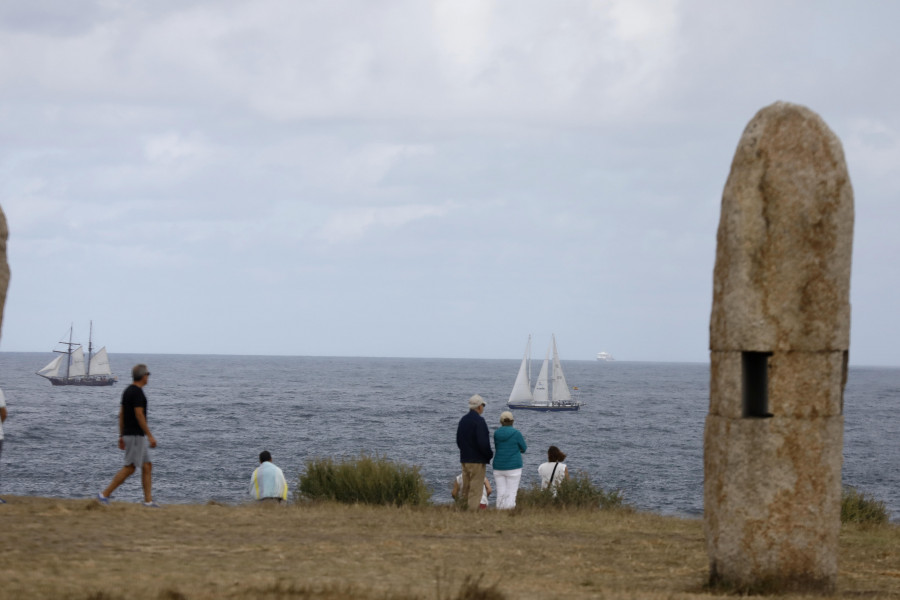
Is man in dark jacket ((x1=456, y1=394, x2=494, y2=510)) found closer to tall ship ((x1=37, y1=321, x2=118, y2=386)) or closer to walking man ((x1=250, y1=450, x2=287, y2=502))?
walking man ((x1=250, y1=450, x2=287, y2=502))

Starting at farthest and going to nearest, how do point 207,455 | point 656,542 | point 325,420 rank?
point 325,420
point 207,455
point 656,542

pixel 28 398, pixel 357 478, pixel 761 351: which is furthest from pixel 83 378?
pixel 761 351

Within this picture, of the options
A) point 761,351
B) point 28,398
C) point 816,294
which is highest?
point 816,294

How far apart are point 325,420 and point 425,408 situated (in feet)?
56.1

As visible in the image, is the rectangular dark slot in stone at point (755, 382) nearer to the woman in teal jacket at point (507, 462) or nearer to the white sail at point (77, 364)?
the woman in teal jacket at point (507, 462)

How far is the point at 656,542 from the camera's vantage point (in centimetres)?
1209

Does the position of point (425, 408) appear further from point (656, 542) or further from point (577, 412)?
point (656, 542)

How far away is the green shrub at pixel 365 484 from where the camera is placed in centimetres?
1545

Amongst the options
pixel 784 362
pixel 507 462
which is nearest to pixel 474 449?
pixel 507 462

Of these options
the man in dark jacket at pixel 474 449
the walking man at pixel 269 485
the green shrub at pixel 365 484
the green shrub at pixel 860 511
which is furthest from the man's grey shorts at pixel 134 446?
the green shrub at pixel 860 511

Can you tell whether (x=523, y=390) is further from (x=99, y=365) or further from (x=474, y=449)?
(x=474, y=449)

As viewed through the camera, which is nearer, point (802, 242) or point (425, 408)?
point (802, 242)

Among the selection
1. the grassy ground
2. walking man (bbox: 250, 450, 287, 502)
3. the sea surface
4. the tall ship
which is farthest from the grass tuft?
the tall ship

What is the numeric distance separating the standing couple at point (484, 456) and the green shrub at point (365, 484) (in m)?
1.12
